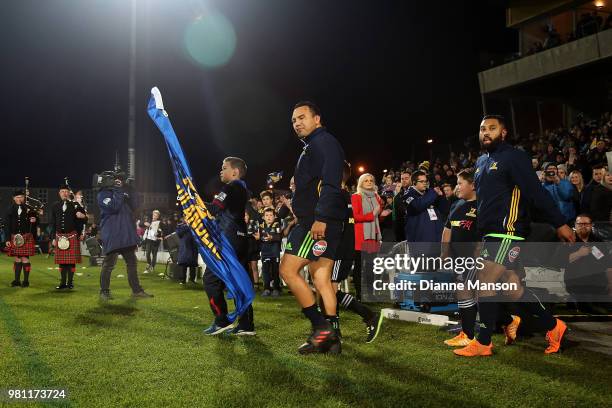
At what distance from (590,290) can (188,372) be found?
6573mm

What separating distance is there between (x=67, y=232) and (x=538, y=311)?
9.69m

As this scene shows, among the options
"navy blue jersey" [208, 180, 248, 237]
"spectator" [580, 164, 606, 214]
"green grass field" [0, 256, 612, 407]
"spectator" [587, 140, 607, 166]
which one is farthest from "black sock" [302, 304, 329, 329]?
"spectator" [587, 140, 607, 166]

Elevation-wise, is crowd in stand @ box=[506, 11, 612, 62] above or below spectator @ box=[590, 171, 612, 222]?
above

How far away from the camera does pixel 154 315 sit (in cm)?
743

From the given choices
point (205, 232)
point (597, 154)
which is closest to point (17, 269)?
point (205, 232)

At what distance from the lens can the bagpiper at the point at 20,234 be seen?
1183cm

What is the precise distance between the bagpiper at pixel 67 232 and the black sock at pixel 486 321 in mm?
8794

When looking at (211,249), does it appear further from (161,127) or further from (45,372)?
(45,372)

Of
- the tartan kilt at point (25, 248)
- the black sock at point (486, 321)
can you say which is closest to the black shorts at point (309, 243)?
the black sock at point (486, 321)

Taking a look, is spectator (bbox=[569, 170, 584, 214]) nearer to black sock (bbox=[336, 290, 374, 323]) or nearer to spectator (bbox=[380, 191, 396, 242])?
spectator (bbox=[380, 191, 396, 242])

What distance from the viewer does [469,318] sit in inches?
214

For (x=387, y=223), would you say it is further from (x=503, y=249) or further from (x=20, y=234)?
(x=20, y=234)

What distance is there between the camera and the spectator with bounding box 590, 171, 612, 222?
28.8ft

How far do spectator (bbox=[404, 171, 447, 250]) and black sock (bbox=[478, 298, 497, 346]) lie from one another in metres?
2.98
